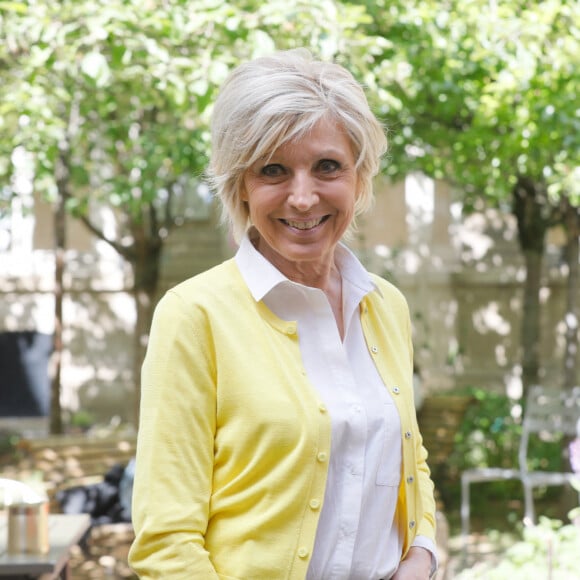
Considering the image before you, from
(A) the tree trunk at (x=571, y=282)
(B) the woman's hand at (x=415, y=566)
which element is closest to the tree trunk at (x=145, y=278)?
(A) the tree trunk at (x=571, y=282)

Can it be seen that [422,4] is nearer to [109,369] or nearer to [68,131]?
[68,131]

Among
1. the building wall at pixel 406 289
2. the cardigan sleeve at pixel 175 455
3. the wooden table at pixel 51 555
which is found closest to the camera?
the cardigan sleeve at pixel 175 455

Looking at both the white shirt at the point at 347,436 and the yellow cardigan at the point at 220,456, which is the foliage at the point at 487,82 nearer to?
the white shirt at the point at 347,436

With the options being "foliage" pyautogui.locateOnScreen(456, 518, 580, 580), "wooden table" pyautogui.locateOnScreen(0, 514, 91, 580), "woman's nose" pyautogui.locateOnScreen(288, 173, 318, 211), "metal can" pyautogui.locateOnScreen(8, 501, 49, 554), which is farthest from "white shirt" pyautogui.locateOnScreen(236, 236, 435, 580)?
"metal can" pyautogui.locateOnScreen(8, 501, 49, 554)

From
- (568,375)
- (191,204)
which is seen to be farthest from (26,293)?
(568,375)

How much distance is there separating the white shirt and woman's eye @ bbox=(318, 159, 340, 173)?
20cm

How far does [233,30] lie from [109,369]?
9480 millimetres

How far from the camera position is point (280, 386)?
5.80 ft

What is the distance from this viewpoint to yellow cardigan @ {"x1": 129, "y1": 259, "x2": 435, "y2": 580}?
172 cm

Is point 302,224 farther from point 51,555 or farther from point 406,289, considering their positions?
point 406,289

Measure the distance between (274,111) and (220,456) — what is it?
604mm

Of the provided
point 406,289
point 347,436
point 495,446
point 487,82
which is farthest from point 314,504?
point 406,289

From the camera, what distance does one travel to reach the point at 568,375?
9.88m

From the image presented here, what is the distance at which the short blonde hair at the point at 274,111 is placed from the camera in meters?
1.81
